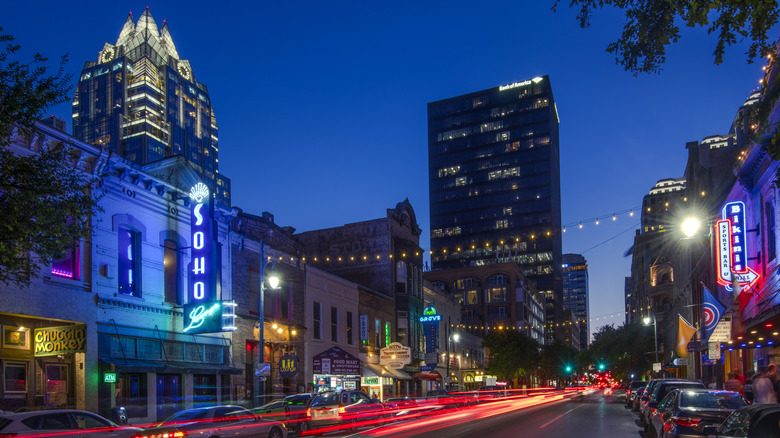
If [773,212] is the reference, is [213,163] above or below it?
above

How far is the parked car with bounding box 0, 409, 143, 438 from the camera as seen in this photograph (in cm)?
1374

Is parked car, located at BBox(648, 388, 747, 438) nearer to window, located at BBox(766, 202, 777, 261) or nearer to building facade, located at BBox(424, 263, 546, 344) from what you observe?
window, located at BBox(766, 202, 777, 261)

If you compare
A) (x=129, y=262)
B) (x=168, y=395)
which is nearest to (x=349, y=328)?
(x=168, y=395)

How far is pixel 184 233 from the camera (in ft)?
91.9

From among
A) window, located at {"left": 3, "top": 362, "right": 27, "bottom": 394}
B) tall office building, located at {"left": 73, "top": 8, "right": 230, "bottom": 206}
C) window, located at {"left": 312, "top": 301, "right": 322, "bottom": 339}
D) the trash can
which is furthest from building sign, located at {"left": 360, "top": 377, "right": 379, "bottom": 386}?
tall office building, located at {"left": 73, "top": 8, "right": 230, "bottom": 206}

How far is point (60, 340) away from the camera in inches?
834

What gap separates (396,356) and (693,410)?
25492 mm

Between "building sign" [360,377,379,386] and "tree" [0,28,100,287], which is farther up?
"tree" [0,28,100,287]

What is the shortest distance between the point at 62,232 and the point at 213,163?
18917cm

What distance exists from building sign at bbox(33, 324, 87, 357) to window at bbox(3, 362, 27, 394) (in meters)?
0.60

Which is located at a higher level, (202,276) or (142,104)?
(142,104)

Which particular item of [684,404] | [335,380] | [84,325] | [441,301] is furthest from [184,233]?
[441,301]

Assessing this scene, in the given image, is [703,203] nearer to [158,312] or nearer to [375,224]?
[375,224]

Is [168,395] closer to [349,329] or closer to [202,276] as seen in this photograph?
[202,276]
